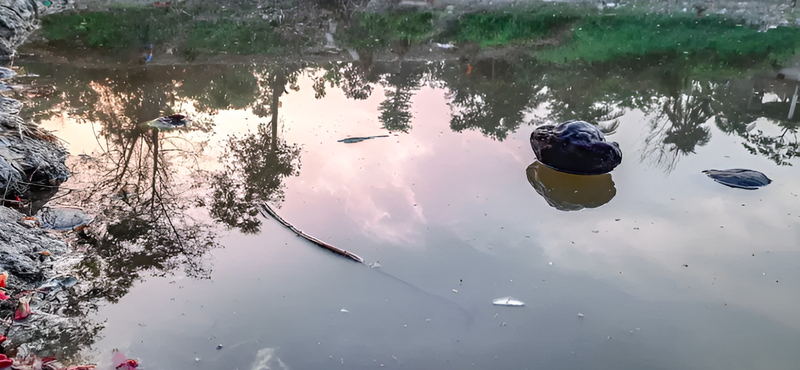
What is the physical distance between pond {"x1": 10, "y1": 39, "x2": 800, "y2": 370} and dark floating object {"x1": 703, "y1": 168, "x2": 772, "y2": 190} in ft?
0.40

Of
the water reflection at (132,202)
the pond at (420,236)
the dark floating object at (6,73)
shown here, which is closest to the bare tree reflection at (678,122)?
the pond at (420,236)

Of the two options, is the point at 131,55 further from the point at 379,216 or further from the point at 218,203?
the point at 379,216

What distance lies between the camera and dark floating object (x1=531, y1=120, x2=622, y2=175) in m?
5.84

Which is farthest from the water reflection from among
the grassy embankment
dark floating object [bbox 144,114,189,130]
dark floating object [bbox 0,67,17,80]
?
the grassy embankment

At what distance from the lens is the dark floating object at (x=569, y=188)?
538cm

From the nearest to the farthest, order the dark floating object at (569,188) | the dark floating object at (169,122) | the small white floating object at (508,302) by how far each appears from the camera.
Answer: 1. the small white floating object at (508,302)
2. the dark floating object at (569,188)
3. the dark floating object at (169,122)

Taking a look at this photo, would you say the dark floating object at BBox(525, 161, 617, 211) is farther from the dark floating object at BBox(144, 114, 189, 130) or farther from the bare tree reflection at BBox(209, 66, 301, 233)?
the dark floating object at BBox(144, 114, 189, 130)

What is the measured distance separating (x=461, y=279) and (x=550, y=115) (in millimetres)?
4688

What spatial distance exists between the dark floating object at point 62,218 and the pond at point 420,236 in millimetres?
138

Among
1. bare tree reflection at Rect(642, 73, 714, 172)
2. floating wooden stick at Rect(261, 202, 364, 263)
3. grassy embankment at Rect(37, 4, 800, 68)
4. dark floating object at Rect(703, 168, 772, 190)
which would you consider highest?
grassy embankment at Rect(37, 4, 800, 68)

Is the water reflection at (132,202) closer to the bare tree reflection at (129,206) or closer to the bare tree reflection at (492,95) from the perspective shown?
the bare tree reflection at (129,206)

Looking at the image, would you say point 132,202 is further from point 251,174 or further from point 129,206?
point 251,174

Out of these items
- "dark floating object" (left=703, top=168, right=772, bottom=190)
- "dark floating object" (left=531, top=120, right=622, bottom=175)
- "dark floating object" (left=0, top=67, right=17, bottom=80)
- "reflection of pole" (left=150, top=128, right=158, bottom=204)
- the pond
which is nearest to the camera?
the pond

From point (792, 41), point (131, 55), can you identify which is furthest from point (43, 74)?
point (792, 41)
